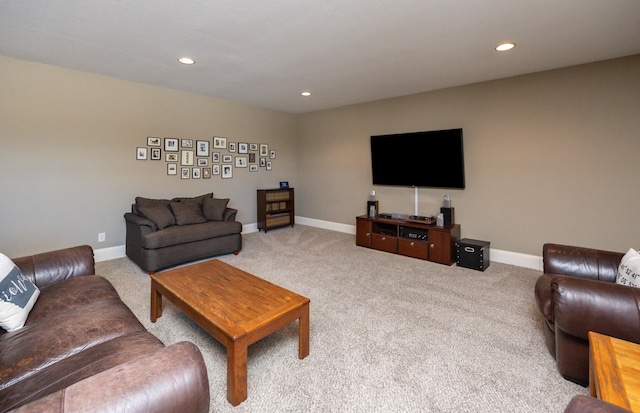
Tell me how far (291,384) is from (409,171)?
369cm

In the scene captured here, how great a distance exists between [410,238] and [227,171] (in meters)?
3.43

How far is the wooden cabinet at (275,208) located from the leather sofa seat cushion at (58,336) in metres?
3.98

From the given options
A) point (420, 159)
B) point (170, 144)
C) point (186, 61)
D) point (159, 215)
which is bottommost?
point (159, 215)

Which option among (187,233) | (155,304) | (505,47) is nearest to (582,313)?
(505,47)

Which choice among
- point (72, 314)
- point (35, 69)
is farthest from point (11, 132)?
point (72, 314)

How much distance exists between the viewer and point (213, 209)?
4336 mm

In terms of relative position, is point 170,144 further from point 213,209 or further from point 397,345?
point 397,345

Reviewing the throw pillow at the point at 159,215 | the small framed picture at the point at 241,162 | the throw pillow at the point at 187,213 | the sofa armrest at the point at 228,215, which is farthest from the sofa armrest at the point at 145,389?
the small framed picture at the point at 241,162

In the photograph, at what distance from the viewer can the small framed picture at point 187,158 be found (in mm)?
4742

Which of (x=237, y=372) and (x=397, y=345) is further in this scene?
(x=397, y=345)

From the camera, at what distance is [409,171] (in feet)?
15.1

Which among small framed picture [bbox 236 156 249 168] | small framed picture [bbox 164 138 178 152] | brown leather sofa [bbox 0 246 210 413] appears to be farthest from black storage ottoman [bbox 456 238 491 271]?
small framed picture [bbox 164 138 178 152]

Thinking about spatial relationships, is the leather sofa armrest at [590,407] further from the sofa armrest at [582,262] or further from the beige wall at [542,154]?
the beige wall at [542,154]

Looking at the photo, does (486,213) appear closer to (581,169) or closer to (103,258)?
(581,169)
